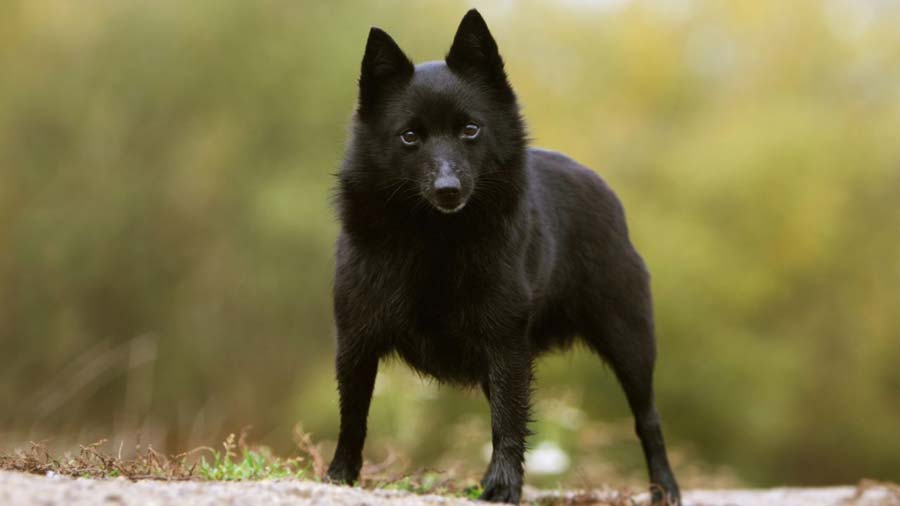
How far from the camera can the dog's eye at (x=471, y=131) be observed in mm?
4934

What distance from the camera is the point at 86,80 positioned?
810 inches

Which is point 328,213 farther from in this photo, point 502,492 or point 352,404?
point 502,492

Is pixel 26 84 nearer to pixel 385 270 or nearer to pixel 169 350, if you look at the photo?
pixel 169 350

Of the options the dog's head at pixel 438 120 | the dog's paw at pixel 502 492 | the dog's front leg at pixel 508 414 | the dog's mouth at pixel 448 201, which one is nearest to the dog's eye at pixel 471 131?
the dog's head at pixel 438 120

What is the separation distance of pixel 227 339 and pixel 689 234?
8.67 m

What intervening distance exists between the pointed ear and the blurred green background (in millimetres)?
13255

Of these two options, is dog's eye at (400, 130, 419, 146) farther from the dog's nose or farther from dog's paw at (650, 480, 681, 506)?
dog's paw at (650, 480, 681, 506)

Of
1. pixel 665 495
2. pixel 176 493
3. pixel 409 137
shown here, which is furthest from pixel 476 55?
pixel 665 495

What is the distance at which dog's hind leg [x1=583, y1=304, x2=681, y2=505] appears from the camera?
6.27 metres

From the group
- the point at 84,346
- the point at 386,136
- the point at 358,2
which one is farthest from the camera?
the point at 358,2

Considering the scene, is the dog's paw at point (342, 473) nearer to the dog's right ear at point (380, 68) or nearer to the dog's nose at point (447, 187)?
the dog's nose at point (447, 187)

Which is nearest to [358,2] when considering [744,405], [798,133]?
[798,133]

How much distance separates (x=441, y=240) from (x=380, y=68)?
2.60 feet

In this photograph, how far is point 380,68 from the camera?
5.08 m
